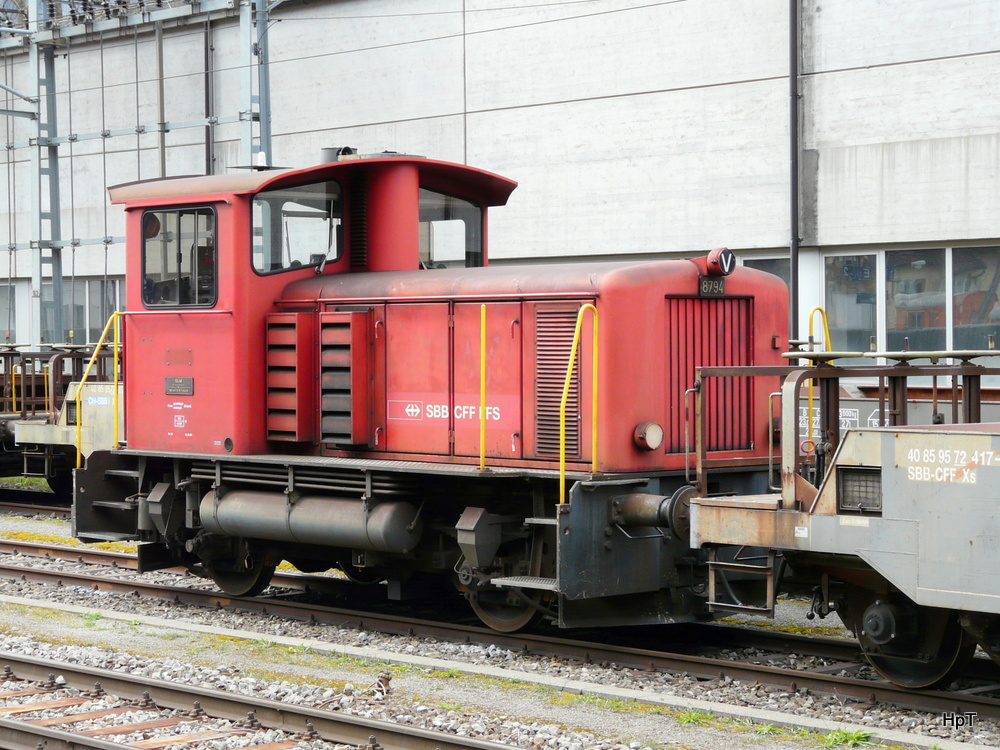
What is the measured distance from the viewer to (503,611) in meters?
8.72

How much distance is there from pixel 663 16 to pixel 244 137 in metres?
6.47

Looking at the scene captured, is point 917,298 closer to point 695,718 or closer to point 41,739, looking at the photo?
point 695,718

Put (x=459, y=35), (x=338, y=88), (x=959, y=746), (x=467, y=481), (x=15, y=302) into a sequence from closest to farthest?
(x=959, y=746), (x=467, y=481), (x=459, y=35), (x=338, y=88), (x=15, y=302)

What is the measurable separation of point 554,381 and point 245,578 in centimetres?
352

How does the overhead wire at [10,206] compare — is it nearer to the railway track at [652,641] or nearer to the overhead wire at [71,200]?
the overhead wire at [71,200]

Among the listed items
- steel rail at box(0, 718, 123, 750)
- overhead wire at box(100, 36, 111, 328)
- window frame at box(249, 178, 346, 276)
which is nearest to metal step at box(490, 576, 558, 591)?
steel rail at box(0, 718, 123, 750)

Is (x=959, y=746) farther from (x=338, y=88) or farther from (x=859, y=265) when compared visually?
(x=338, y=88)

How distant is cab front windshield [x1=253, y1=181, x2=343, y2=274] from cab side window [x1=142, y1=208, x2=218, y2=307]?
14.7 inches

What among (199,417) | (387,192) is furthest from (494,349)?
(199,417)

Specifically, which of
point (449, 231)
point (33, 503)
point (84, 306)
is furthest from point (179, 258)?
point (84, 306)

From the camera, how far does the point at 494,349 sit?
8.65 metres

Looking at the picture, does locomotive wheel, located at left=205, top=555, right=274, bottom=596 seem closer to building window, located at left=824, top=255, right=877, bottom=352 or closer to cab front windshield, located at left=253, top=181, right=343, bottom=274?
cab front windshield, located at left=253, top=181, right=343, bottom=274

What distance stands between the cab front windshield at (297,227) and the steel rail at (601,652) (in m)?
2.69

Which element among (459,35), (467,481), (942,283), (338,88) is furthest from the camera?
(338,88)
